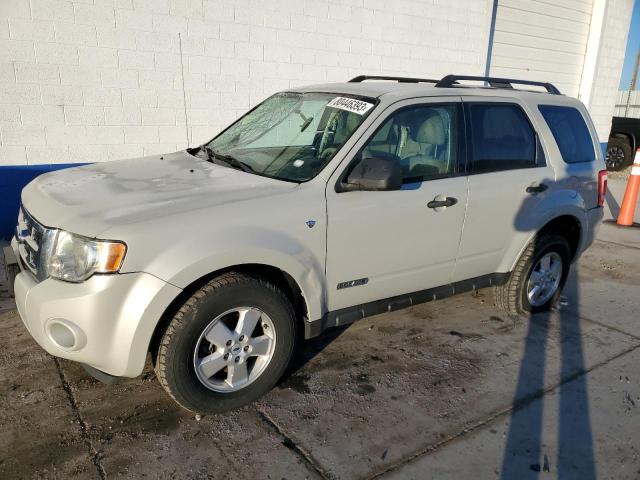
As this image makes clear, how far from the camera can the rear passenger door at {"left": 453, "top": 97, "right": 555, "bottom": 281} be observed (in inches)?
145

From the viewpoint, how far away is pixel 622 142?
13922 mm

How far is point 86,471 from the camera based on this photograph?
250cm

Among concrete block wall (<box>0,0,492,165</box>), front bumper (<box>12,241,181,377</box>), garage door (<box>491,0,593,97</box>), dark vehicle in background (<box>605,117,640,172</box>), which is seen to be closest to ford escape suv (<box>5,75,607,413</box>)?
front bumper (<box>12,241,181,377</box>)

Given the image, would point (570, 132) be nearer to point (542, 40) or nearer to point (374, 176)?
point (374, 176)

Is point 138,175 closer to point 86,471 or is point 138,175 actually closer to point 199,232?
point 199,232

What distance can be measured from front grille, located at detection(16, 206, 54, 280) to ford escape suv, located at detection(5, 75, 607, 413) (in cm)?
1

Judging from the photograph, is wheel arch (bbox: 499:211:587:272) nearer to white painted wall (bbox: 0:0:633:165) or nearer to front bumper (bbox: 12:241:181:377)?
front bumper (bbox: 12:241:181:377)

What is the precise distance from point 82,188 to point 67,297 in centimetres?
79

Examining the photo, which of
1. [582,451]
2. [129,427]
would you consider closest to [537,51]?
[582,451]

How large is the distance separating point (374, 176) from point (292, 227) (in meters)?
0.55

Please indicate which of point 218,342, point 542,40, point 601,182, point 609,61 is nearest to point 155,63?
point 218,342

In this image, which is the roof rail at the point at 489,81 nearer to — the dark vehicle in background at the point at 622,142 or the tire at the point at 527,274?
the tire at the point at 527,274

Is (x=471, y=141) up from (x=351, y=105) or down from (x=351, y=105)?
down

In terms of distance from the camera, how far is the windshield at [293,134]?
3227mm
